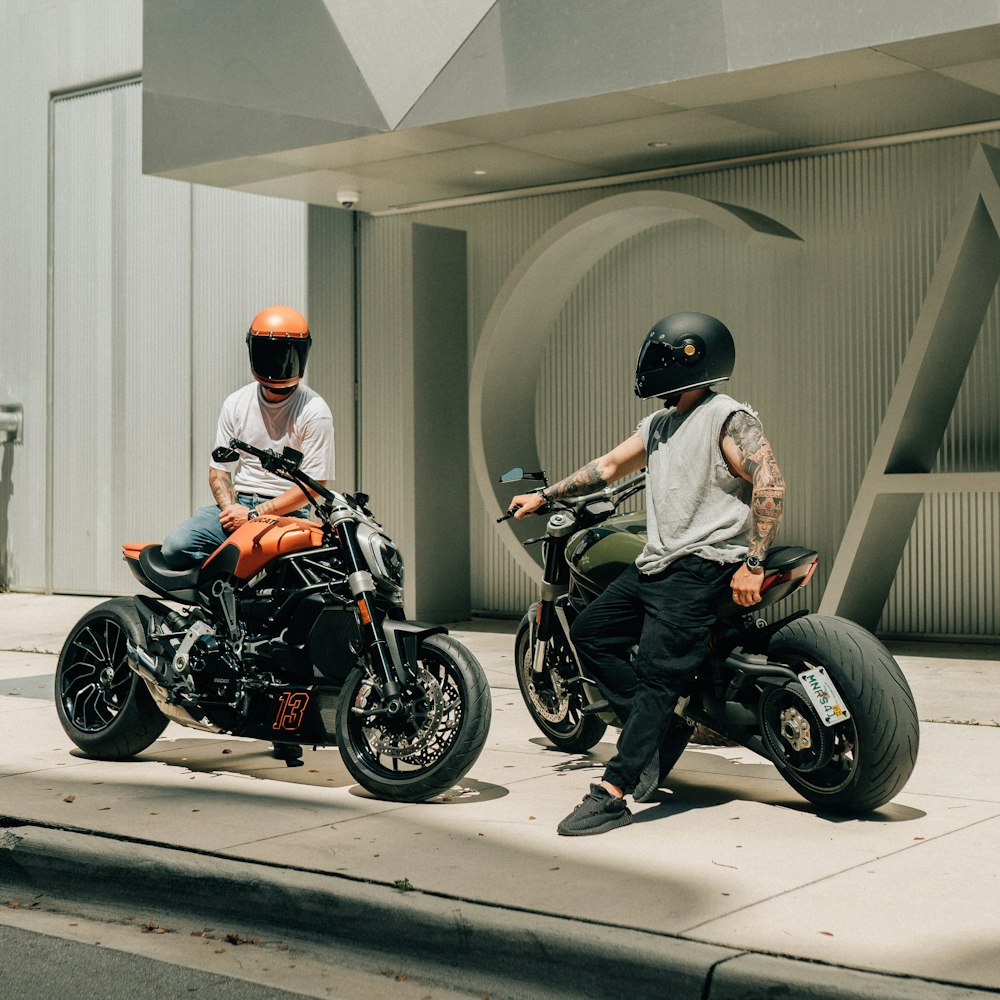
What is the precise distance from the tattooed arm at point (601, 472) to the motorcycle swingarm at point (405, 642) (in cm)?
71

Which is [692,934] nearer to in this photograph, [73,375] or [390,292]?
[390,292]

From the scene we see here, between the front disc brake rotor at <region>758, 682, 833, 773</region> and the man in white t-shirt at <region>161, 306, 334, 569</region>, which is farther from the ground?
the man in white t-shirt at <region>161, 306, 334, 569</region>

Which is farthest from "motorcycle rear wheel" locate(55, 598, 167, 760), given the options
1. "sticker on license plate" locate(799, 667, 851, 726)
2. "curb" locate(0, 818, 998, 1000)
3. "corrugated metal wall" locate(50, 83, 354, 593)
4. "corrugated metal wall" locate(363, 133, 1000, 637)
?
"corrugated metal wall" locate(50, 83, 354, 593)

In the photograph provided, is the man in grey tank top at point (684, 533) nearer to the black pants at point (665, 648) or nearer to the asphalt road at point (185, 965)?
the black pants at point (665, 648)

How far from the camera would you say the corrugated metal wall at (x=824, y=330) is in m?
11.1

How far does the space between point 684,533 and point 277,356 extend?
Answer: 89.0 inches

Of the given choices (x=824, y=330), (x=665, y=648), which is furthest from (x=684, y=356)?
(x=824, y=330)

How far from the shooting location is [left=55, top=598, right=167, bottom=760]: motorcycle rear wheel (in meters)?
7.15

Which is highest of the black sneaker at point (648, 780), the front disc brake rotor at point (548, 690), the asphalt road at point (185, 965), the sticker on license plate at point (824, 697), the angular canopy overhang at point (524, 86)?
the angular canopy overhang at point (524, 86)

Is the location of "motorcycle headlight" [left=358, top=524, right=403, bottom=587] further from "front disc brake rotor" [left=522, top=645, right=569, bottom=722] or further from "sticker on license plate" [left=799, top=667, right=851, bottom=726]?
"sticker on license plate" [left=799, top=667, right=851, bottom=726]

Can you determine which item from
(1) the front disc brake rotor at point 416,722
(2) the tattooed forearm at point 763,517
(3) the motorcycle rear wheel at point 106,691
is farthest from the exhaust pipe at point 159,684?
(2) the tattooed forearm at point 763,517

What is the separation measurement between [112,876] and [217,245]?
10337mm

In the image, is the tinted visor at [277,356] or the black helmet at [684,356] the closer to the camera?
the black helmet at [684,356]

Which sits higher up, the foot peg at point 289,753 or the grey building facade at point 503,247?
the grey building facade at point 503,247
